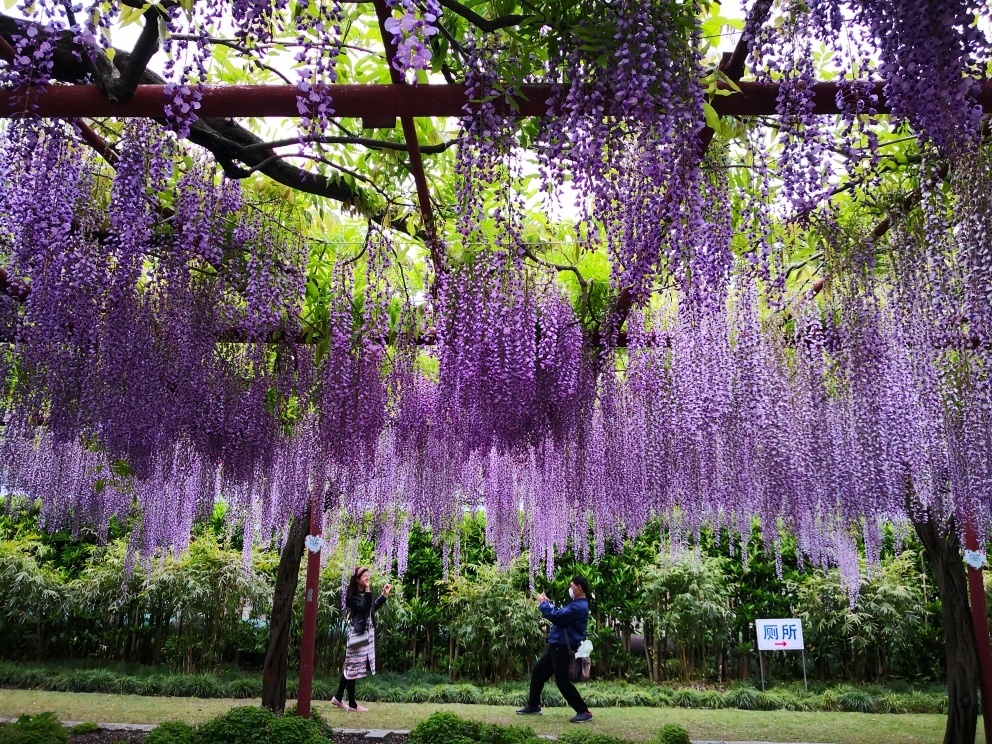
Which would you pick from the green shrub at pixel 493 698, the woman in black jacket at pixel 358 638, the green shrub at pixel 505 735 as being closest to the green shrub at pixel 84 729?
the woman in black jacket at pixel 358 638

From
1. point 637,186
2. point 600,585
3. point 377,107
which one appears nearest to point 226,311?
point 377,107

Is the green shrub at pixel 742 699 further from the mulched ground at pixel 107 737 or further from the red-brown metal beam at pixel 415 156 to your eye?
the red-brown metal beam at pixel 415 156

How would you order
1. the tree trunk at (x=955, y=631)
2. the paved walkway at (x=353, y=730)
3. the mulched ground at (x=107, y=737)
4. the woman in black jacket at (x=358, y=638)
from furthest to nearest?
the woman in black jacket at (x=358, y=638)
the paved walkway at (x=353, y=730)
the tree trunk at (x=955, y=631)
the mulched ground at (x=107, y=737)

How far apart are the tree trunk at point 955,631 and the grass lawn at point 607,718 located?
0.77 metres

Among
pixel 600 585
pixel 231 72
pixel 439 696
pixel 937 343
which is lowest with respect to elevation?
pixel 439 696

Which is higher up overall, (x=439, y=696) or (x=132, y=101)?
(x=132, y=101)

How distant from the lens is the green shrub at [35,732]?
3.88m

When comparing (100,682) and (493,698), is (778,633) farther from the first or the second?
(100,682)

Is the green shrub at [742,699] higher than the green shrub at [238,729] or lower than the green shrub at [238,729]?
lower

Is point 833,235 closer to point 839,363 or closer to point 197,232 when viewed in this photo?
point 839,363

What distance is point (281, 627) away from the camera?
18.9 ft

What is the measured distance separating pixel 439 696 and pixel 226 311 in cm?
553

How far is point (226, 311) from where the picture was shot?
180 inches

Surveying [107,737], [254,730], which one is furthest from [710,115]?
[107,737]
